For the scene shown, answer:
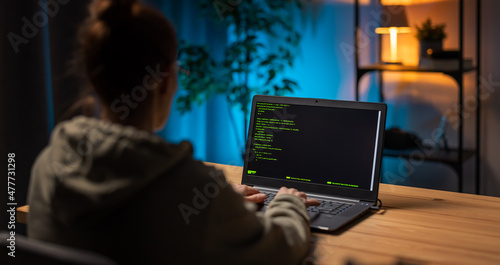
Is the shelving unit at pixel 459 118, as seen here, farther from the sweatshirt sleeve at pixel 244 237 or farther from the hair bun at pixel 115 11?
the hair bun at pixel 115 11

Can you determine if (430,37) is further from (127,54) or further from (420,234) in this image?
(127,54)

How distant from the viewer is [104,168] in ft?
2.72

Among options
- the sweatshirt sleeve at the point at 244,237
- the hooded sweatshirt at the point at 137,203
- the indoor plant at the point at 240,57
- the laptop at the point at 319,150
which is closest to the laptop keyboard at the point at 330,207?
the laptop at the point at 319,150

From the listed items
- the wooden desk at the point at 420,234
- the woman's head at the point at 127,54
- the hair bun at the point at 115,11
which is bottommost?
the wooden desk at the point at 420,234

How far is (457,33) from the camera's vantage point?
9.84ft

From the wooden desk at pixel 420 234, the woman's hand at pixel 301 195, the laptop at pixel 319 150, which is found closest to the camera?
the wooden desk at pixel 420 234

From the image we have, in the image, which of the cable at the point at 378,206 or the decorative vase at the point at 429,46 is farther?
the decorative vase at the point at 429,46

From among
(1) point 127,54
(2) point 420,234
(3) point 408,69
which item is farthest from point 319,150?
Result: (3) point 408,69

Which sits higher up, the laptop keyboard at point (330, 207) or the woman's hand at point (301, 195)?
the woman's hand at point (301, 195)

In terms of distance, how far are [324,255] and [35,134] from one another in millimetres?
1566

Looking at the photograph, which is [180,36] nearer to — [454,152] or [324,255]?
[454,152]

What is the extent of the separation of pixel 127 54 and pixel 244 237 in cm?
36

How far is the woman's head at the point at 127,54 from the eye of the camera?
0.89 metres

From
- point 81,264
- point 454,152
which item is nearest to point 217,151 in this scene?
point 454,152
